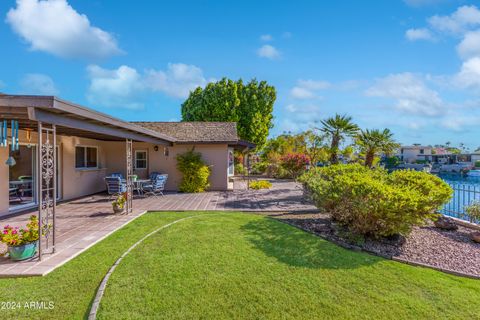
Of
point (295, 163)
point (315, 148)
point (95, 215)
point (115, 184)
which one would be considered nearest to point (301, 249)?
point (95, 215)

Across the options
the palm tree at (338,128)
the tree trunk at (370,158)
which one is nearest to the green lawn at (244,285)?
the tree trunk at (370,158)

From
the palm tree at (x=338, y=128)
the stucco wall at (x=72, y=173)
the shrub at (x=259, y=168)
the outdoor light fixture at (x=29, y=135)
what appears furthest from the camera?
the shrub at (x=259, y=168)

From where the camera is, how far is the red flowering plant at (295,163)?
21.9 meters

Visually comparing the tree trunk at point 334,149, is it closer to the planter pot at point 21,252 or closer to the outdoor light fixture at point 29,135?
the planter pot at point 21,252

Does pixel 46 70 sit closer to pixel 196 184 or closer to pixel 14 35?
pixel 14 35

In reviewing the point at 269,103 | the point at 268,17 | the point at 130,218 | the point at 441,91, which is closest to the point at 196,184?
the point at 130,218

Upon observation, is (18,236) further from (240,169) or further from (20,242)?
(240,169)

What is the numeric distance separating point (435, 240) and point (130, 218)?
350 inches

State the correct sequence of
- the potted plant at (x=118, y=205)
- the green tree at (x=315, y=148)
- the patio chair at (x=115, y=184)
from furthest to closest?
1. the green tree at (x=315, y=148)
2. the patio chair at (x=115, y=184)
3. the potted plant at (x=118, y=205)

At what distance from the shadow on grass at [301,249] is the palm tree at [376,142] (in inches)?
334

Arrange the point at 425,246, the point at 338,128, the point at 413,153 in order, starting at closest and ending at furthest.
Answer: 1. the point at 425,246
2. the point at 338,128
3. the point at 413,153

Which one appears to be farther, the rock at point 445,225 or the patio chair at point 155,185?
the patio chair at point 155,185

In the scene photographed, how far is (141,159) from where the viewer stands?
1523 cm

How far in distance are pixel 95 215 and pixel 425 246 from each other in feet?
32.1
